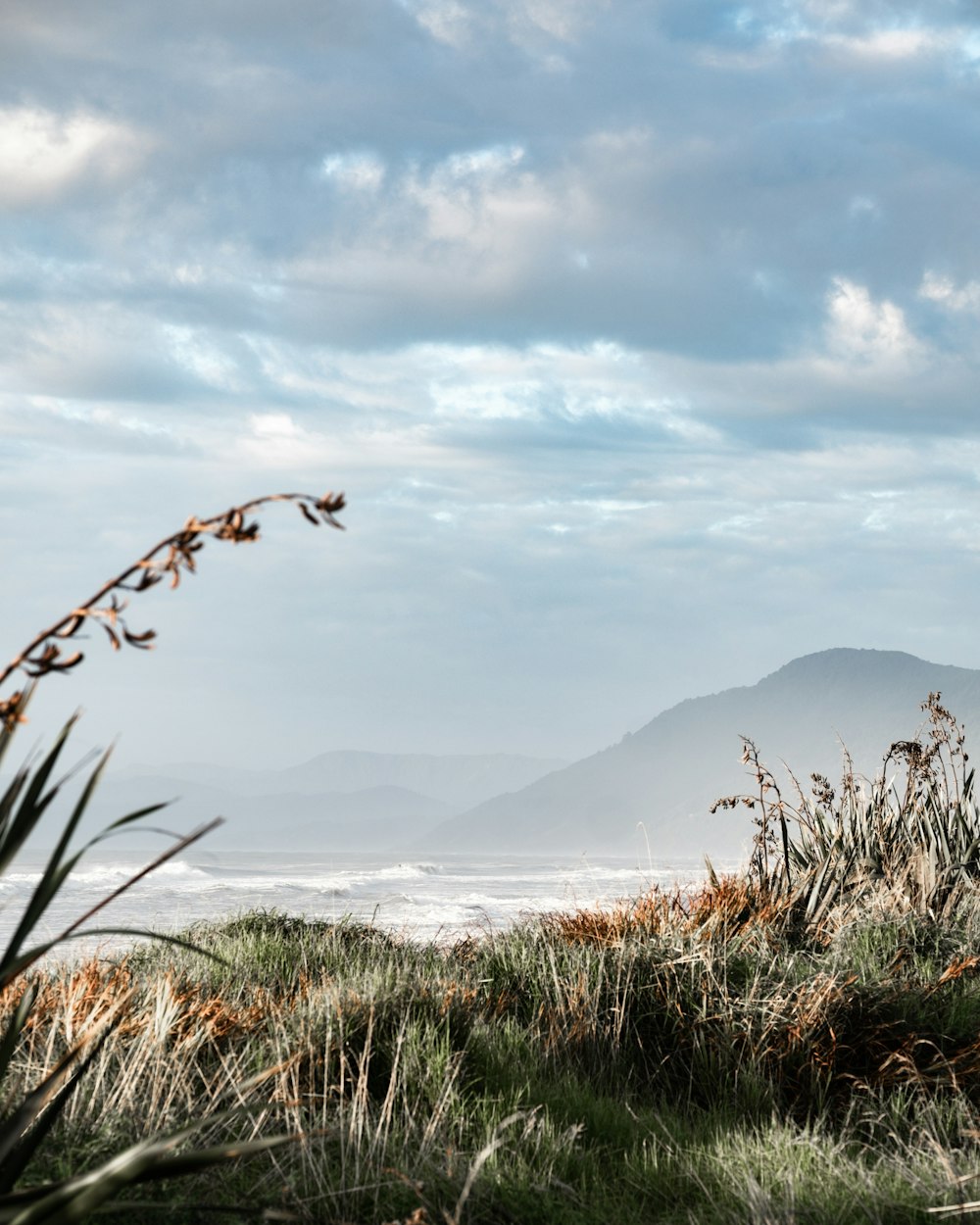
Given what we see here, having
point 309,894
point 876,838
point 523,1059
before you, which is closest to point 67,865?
point 523,1059

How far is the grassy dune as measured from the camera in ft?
11.2

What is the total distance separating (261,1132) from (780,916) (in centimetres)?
454

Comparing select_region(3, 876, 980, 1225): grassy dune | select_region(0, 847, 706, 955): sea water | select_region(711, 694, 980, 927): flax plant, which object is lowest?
select_region(0, 847, 706, 955): sea water

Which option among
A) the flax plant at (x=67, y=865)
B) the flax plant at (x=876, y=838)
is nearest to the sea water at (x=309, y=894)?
the flax plant at (x=876, y=838)

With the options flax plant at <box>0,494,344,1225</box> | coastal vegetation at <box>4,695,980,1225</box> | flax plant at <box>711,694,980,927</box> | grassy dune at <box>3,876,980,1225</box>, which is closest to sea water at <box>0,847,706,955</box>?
flax plant at <box>711,694,980,927</box>

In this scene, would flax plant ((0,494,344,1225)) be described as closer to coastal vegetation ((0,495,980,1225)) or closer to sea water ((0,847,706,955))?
coastal vegetation ((0,495,980,1225))

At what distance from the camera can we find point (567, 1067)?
5.14 m

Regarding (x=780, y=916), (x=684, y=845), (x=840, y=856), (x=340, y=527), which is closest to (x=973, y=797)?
(x=840, y=856)

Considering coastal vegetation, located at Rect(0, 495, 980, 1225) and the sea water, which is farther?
the sea water

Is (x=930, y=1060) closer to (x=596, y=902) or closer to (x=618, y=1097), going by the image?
(x=618, y=1097)

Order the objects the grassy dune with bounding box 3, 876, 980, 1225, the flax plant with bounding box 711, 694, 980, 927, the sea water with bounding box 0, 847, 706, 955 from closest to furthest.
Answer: the grassy dune with bounding box 3, 876, 980, 1225, the flax plant with bounding box 711, 694, 980, 927, the sea water with bounding box 0, 847, 706, 955

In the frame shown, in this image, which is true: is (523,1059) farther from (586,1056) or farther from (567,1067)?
(586,1056)

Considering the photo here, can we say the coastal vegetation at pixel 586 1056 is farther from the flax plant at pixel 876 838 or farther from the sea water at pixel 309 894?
the sea water at pixel 309 894

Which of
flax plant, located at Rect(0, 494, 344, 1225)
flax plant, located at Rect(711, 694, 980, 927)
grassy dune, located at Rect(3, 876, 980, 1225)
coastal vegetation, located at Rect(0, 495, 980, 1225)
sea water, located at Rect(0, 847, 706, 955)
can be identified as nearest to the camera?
flax plant, located at Rect(0, 494, 344, 1225)
